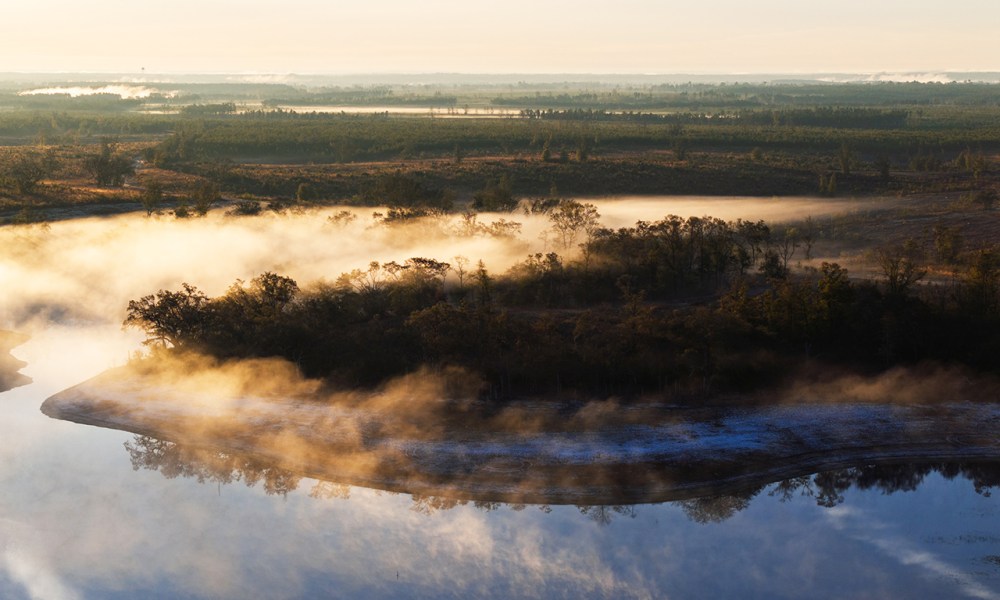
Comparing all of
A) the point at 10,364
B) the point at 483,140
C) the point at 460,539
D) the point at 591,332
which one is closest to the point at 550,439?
the point at 460,539

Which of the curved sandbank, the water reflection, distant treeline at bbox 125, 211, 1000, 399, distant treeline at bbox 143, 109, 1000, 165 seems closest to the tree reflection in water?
the curved sandbank

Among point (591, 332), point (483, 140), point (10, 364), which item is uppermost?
point (483, 140)

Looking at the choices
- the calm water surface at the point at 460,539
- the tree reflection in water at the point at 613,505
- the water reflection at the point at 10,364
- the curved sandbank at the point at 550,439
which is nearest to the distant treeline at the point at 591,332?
the curved sandbank at the point at 550,439

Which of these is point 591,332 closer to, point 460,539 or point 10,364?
point 460,539

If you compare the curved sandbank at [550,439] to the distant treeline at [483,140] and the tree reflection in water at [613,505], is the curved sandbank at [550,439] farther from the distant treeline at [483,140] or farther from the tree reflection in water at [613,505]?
the distant treeline at [483,140]

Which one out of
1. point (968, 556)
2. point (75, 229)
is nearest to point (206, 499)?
point (968, 556)

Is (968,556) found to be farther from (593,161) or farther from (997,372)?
(593,161)
